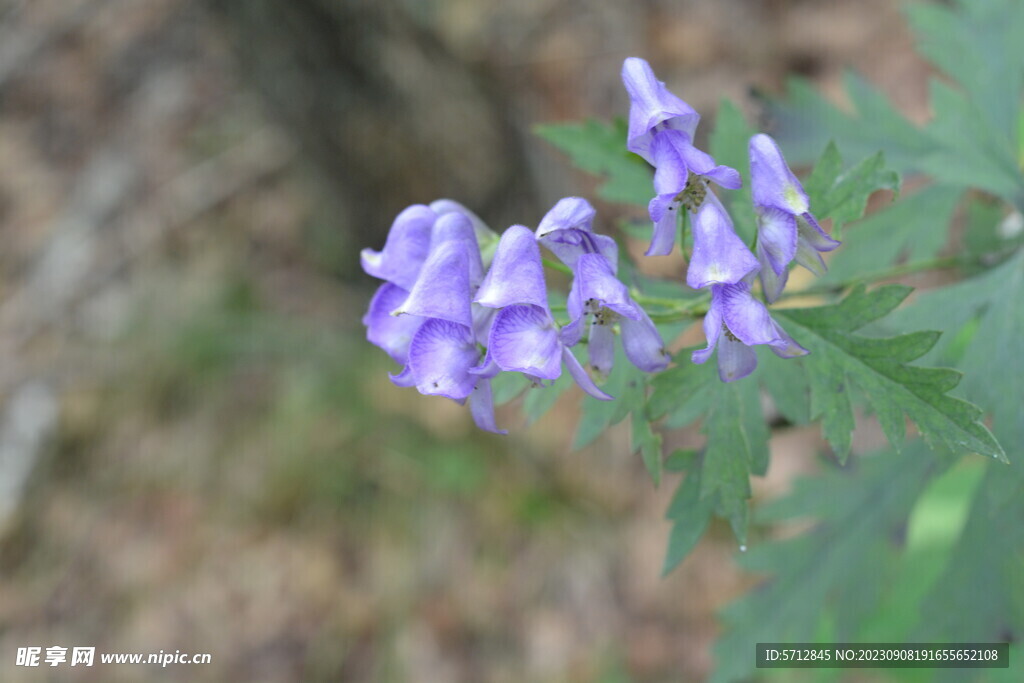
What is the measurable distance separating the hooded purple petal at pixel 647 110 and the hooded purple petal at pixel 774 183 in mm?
126

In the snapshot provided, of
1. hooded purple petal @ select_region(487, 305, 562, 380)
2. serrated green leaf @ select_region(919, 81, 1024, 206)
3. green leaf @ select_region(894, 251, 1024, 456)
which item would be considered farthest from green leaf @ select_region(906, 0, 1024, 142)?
hooded purple petal @ select_region(487, 305, 562, 380)

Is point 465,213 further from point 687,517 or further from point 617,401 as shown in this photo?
point 687,517

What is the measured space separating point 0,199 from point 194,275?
5.42 feet

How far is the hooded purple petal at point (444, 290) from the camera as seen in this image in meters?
1.37

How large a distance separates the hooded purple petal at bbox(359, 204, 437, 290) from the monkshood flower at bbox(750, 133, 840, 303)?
60 cm

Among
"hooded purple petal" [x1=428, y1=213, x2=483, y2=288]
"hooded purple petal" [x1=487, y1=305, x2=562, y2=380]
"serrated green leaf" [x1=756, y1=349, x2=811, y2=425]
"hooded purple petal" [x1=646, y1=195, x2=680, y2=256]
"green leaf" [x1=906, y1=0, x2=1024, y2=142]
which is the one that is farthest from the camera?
"green leaf" [x1=906, y1=0, x2=1024, y2=142]

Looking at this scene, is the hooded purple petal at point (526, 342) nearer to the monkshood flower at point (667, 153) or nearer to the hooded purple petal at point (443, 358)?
the hooded purple petal at point (443, 358)

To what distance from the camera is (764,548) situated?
8.36 ft

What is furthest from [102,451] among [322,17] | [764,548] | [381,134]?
[764,548]

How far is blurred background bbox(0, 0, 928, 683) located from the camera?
4.27 m

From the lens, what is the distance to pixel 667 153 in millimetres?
1342

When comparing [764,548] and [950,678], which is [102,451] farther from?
[950,678]

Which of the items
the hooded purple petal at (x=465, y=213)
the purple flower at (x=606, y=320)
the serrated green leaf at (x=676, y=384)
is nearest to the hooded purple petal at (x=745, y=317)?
the purple flower at (x=606, y=320)

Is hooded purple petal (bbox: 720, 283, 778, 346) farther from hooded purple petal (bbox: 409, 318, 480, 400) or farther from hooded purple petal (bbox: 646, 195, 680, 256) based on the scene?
hooded purple petal (bbox: 409, 318, 480, 400)
